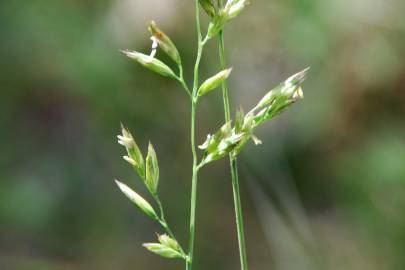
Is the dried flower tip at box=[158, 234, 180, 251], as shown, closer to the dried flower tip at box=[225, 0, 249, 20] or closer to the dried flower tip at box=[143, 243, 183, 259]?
the dried flower tip at box=[143, 243, 183, 259]

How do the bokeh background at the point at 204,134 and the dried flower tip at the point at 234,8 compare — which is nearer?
the dried flower tip at the point at 234,8

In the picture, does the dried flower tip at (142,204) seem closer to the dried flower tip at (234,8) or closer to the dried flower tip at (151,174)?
the dried flower tip at (151,174)

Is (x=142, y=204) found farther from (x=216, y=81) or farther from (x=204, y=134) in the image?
(x=204, y=134)

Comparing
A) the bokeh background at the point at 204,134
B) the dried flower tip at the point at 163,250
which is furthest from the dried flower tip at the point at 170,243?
the bokeh background at the point at 204,134

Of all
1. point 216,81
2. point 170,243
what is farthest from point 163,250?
point 216,81

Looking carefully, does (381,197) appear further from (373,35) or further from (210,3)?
(210,3)

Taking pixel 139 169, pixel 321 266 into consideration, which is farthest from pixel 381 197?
pixel 139 169

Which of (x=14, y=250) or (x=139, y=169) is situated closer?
(x=139, y=169)

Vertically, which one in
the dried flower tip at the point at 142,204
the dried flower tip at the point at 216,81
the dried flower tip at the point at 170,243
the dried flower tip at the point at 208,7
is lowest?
the dried flower tip at the point at 170,243

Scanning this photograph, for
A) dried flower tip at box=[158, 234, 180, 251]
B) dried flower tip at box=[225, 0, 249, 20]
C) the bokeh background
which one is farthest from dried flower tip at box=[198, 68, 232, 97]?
the bokeh background
